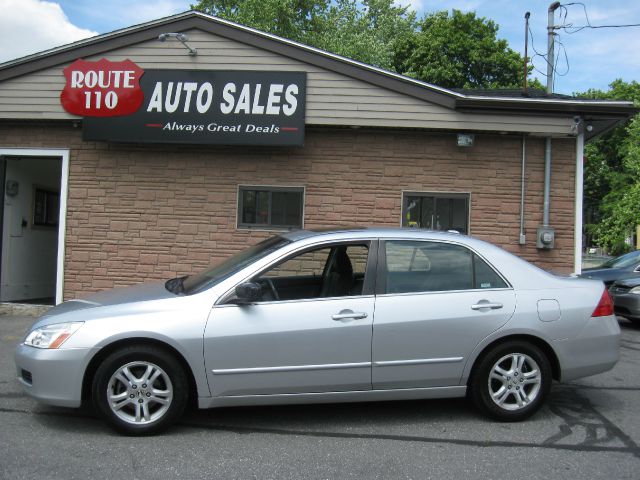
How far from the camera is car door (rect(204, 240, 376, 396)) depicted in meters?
4.20

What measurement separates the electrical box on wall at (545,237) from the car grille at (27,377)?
711 cm

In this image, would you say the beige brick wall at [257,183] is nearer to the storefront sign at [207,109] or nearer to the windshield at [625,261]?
the storefront sign at [207,109]

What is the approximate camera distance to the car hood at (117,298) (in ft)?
14.4

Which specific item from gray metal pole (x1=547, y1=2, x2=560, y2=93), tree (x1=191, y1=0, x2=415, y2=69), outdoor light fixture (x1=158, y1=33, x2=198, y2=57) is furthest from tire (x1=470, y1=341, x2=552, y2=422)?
tree (x1=191, y1=0, x2=415, y2=69)

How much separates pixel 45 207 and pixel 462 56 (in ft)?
81.2

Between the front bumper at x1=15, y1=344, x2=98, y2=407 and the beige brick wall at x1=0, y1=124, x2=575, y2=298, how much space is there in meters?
4.80

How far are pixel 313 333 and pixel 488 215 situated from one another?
5.36m

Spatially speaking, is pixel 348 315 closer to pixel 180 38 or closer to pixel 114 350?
pixel 114 350

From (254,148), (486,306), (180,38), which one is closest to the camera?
(486,306)

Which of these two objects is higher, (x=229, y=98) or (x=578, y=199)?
(x=229, y=98)

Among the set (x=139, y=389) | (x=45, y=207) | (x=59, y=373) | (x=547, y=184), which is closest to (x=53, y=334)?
(x=59, y=373)

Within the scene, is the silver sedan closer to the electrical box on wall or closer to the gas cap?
the gas cap

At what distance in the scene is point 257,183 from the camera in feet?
29.3

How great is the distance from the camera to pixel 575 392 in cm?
565
